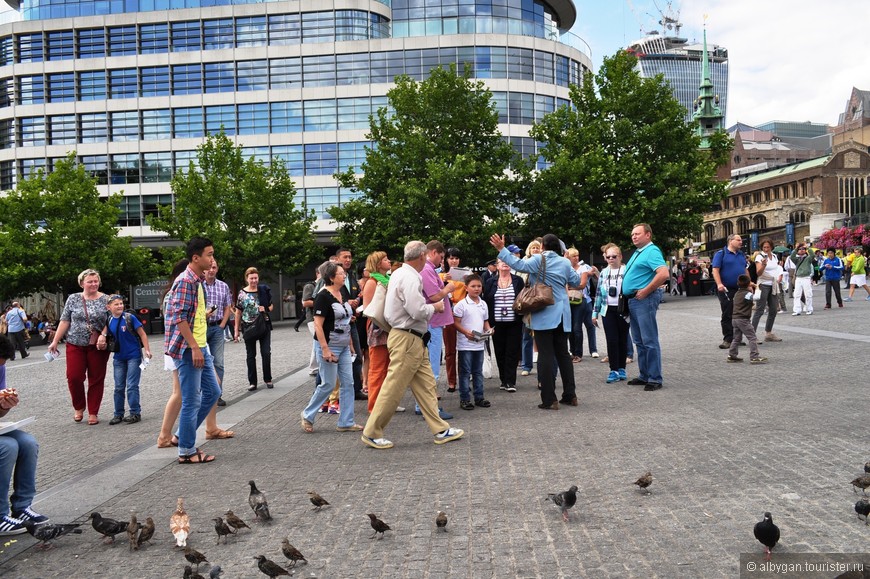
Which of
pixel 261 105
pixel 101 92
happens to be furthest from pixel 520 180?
pixel 101 92

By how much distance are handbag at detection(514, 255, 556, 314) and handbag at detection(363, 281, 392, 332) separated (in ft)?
5.94

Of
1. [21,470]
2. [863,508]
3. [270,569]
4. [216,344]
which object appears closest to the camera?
[270,569]

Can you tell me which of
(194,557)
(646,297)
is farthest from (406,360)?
(646,297)

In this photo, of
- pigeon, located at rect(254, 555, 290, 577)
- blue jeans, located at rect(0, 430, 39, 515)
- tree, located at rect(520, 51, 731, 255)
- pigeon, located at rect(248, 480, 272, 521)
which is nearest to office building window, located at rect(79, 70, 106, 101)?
tree, located at rect(520, 51, 731, 255)

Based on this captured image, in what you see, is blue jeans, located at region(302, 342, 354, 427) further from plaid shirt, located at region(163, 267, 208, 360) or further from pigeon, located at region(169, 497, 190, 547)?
pigeon, located at region(169, 497, 190, 547)

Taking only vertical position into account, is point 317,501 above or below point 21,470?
below

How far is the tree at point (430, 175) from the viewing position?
117 ft

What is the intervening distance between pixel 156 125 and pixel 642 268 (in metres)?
44.2

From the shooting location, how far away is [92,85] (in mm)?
47688

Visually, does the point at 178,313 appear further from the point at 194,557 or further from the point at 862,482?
the point at 862,482

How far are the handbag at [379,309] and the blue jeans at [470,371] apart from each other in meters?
1.81

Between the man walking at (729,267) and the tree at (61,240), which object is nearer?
the man walking at (729,267)

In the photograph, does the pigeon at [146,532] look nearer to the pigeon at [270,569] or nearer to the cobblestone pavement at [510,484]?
the cobblestone pavement at [510,484]

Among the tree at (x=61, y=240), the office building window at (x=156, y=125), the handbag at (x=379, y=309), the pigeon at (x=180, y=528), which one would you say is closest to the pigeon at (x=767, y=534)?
the pigeon at (x=180, y=528)
